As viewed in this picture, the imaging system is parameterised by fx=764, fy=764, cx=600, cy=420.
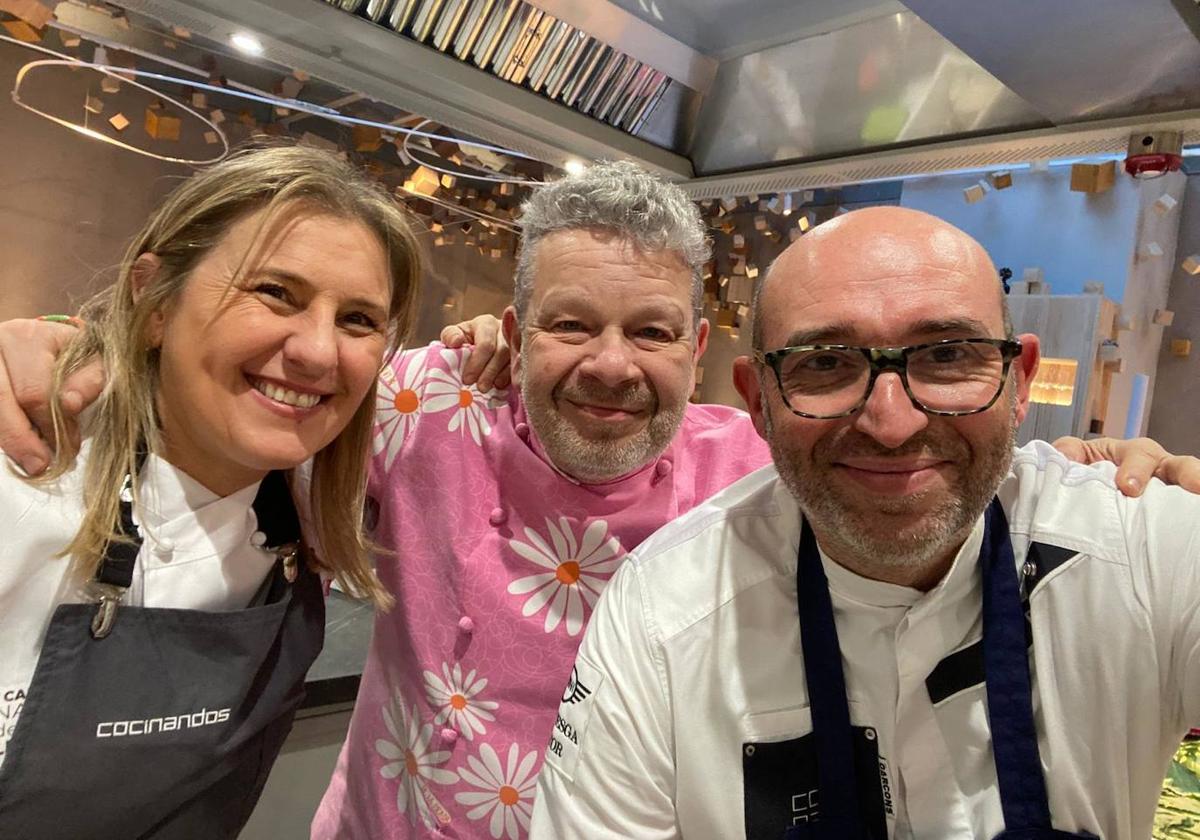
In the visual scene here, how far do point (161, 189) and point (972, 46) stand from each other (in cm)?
186

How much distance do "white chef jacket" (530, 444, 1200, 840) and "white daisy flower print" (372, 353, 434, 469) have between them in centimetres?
50

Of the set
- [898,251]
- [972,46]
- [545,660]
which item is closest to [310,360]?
[545,660]

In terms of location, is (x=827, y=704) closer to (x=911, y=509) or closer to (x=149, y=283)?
(x=911, y=509)

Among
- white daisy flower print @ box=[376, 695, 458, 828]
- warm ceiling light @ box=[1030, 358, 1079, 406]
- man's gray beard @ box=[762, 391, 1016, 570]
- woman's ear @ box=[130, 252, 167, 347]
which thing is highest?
warm ceiling light @ box=[1030, 358, 1079, 406]

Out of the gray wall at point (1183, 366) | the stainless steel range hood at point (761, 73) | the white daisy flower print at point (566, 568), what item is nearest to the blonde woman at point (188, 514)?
the white daisy flower print at point (566, 568)

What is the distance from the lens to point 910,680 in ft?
2.92

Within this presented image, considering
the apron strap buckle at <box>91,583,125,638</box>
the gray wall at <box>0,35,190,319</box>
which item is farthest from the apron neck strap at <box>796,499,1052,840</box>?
the gray wall at <box>0,35,190,319</box>

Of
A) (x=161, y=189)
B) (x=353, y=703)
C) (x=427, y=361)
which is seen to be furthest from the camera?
(x=161, y=189)

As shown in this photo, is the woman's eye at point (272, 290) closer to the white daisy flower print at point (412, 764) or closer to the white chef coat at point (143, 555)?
the white chef coat at point (143, 555)

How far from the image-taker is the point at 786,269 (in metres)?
0.97

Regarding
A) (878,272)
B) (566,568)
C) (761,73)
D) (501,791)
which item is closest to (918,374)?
(878,272)

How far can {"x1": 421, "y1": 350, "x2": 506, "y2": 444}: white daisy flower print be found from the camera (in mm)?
1299

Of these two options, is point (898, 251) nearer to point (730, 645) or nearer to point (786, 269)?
point (786, 269)

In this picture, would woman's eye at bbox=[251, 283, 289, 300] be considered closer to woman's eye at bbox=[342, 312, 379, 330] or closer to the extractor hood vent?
woman's eye at bbox=[342, 312, 379, 330]
